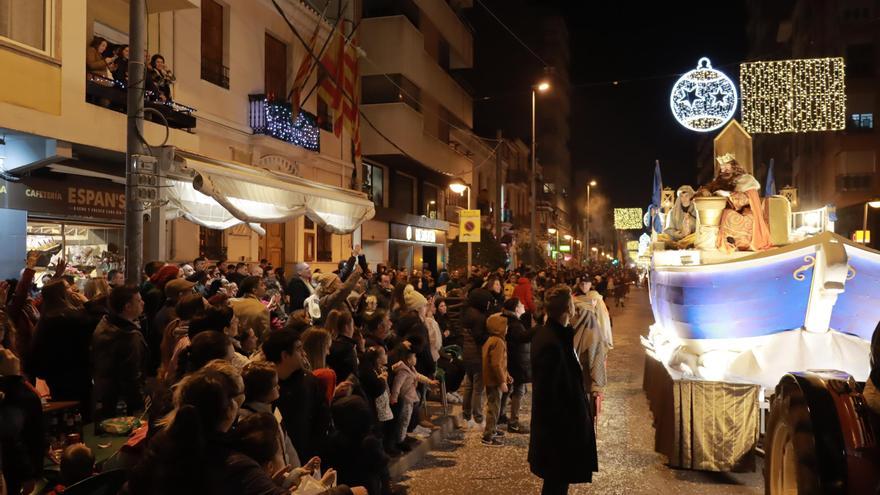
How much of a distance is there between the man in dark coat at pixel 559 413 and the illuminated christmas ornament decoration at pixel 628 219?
191ft

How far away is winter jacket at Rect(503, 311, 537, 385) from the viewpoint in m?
9.70

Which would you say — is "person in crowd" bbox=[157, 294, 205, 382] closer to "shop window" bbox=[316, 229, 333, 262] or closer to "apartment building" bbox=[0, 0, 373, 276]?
"apartment building" bbox=[0, 0, 373, 276]

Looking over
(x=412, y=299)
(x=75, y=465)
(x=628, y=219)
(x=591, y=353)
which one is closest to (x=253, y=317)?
(x=75, y=465)

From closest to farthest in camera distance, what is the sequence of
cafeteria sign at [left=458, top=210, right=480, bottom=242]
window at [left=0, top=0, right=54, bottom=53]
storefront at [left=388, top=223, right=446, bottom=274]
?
window at [left=0, top=0, right=54, bottom=53] → cafeteria sign at [left=458, top=210, right=480, bottom=242] → storefront at [left=388, top=223, right=446, bottom=274]

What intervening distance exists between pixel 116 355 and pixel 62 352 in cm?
62

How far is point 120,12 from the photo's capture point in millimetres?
13898

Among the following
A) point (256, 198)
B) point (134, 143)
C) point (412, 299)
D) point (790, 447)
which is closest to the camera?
point (790, 447)

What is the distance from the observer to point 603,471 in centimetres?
788

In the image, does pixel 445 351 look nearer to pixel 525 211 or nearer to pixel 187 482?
pixel 187 482

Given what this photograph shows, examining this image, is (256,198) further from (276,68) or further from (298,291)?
(276,68)

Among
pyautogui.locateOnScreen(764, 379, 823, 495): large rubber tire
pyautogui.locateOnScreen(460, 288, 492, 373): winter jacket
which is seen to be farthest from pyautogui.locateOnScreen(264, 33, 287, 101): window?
pyautogui.locateOnScreen(764, 379, 823, 495): large rubber tire

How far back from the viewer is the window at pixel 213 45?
1672 centimetres

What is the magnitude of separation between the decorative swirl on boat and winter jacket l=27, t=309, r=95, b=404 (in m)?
7.00

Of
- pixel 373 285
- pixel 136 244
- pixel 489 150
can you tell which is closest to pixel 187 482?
pixel 136 244
